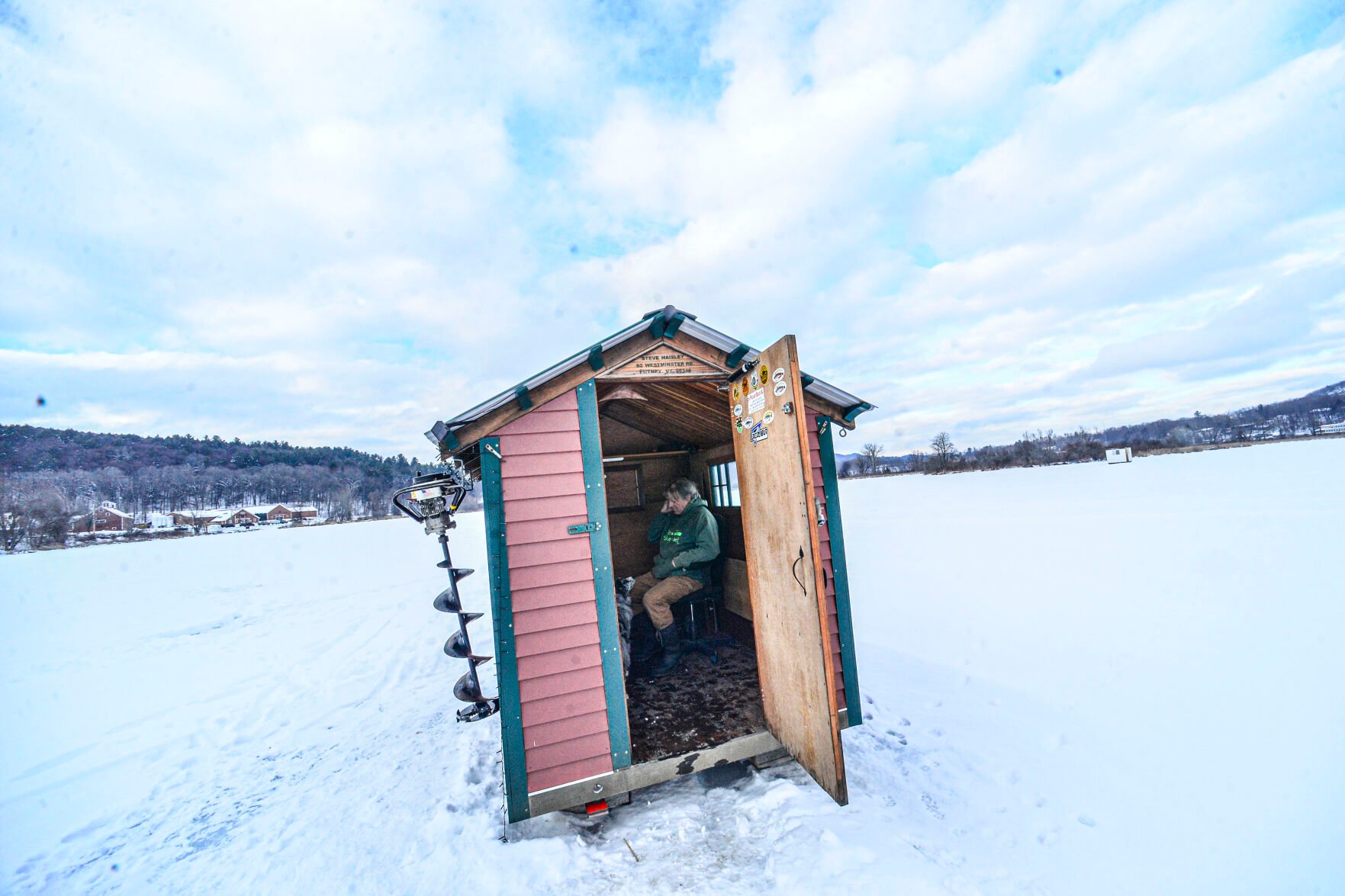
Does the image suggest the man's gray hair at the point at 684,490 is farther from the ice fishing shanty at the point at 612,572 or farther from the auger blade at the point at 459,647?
the auger blade at the point at 459,647

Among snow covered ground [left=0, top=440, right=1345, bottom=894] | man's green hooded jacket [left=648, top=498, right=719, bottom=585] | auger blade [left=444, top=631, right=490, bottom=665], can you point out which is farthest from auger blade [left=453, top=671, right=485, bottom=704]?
man's green hooded jacket [left=648, top=498, right=719, bottom=585]

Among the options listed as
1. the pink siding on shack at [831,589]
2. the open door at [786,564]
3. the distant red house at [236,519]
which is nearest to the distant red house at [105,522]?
the distant red house at [236,519]

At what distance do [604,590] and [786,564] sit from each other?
1.30 metres

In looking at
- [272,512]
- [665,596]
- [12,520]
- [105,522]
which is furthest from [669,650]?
[272,512]

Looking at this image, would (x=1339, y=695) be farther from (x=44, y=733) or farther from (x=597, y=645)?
(x=44, y=733)

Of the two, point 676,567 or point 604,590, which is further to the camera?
point 676,567

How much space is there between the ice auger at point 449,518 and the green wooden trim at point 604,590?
1.07 m

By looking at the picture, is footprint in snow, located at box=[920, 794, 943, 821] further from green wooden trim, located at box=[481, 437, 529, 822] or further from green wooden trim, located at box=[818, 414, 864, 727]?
green wooden trim, located at box=[481, 437, 529, 822]

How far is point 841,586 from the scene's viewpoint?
4234mm

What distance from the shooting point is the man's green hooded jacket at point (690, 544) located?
17.0ft

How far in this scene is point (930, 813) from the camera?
136 inches

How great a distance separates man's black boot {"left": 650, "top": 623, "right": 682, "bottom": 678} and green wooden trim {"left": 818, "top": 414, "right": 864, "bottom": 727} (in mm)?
1897

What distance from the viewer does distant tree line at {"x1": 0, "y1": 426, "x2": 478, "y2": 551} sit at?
1896 inches

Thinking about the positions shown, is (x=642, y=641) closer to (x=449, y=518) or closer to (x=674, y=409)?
(x=674, y=409)
